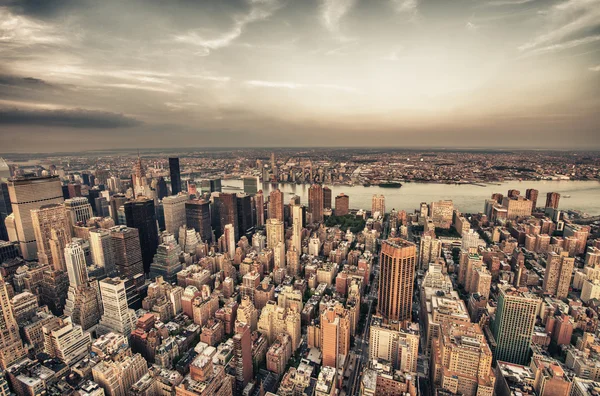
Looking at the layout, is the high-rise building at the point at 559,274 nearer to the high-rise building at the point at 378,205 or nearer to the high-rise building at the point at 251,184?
the high-rise building at the point at 378,205

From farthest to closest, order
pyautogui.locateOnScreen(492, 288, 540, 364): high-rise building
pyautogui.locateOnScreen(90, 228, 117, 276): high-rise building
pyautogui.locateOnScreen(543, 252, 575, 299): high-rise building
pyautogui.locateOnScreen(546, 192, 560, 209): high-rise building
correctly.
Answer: pyautogui.locateOnScreen(546, 192, 560, 209): high-rise building
pyautogui.locateOnScreen(90, 228, 117, 276): high-rise building
pyautogui.locateOnScreen(543, 252, 575, 299): high-rise building
pyautogui.locateOnScreen(492, 288, 540, 364): high-rise building

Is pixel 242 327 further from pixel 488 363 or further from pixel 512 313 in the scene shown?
pixel 512 313

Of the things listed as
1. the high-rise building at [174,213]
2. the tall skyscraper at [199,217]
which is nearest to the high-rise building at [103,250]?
the high-rise building at [174,213]

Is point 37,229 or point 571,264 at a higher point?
point 37,229

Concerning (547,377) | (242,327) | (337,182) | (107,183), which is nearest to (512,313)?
(547,377)

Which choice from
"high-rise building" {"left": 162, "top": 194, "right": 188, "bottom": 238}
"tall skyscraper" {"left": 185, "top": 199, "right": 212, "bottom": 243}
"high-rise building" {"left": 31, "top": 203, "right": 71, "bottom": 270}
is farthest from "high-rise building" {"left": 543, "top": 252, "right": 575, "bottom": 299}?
"high-rise building" {"left": 31, "top": 203, "right": 71, "bottom": 270}

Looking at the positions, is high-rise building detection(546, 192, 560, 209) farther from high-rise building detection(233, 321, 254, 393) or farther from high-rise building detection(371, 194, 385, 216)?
high-rise building detection(233, 321, 254, 393)
